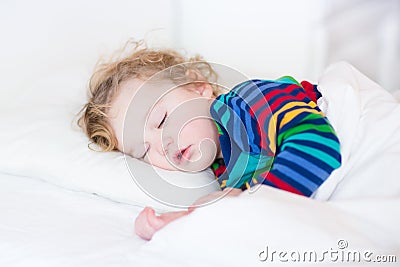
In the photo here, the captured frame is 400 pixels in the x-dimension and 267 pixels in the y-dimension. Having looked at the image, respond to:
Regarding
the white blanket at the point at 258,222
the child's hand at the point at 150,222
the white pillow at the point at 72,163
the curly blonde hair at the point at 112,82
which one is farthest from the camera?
the curly blonde hair at the point at 112,82

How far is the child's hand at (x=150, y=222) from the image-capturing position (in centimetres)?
106

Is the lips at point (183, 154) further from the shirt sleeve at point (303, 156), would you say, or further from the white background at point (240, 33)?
the white background at point (240, 33)

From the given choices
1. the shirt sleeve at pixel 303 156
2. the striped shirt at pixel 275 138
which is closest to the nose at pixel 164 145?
the striped shirt at pixel 275 138

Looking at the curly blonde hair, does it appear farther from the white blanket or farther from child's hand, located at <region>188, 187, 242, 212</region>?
child's hand, located at <region>188, 187, 242, 212</region>

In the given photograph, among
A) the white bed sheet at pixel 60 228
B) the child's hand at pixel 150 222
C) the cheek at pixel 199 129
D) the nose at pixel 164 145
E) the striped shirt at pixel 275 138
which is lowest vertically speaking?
the white bed sheet at pixel 60 228

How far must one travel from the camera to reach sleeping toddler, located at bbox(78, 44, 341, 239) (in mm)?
1087

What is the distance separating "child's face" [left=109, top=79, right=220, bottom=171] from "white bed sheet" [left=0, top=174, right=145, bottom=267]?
0.15 meters

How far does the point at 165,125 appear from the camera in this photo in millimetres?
1307

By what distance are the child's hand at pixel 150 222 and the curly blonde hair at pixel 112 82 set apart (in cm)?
34

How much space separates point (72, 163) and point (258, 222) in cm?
54

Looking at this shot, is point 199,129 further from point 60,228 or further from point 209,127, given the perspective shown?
point 60,228

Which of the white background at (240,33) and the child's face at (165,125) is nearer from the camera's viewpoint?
the child's face at (165,125)

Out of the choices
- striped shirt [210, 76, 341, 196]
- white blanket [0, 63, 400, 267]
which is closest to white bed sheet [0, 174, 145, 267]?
white blanket [0, 63, 400, 267]

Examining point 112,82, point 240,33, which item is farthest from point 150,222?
point 240,33
